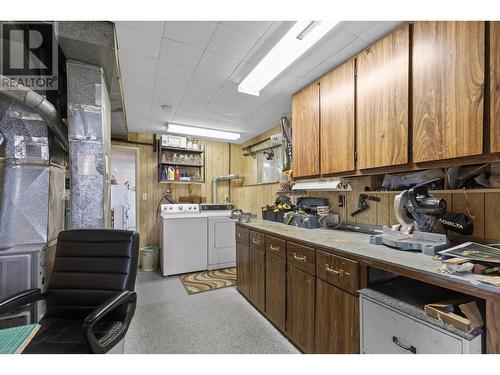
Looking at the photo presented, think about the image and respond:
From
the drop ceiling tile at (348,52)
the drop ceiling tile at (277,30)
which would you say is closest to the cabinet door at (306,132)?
the drop ceiling tile at (348,52)

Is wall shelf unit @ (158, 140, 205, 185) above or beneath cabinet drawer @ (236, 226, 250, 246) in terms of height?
above

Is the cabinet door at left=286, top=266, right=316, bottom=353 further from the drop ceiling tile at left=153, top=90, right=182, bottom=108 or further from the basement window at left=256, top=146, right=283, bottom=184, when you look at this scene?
the drop ceiling tile at left=153, top=90, right=182, bottom=108

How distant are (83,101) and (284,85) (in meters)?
1.92

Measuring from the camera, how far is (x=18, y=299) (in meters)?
1.25

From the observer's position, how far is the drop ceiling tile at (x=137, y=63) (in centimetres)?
192

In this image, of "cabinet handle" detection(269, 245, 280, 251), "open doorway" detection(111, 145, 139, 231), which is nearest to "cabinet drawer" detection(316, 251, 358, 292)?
"cabinet handle" detection(269, 245, 280, 251)

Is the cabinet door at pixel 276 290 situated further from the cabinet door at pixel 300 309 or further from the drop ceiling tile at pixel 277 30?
the drop ceiling tile at pixel 277 30

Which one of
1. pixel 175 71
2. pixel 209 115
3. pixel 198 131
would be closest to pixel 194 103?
pixel 209 115

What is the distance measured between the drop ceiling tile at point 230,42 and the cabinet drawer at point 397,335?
1.97 metres

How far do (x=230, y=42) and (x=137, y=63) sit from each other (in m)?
0.91

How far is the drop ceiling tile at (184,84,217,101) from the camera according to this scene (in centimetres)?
255

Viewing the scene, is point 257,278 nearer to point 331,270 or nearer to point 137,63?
point 331,270

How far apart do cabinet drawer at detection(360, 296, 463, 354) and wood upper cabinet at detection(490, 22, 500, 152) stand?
3.20 feet
